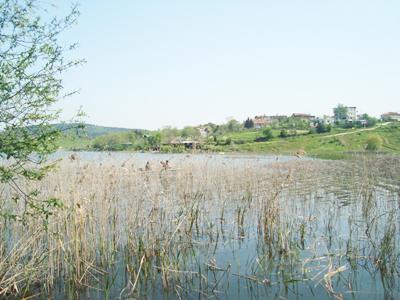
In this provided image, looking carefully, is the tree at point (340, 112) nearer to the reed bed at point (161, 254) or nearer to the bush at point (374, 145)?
the bush at point (374, 145)

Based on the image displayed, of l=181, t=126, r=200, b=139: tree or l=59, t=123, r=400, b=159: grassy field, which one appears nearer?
l=181, t=126, r=200, b=139: tree

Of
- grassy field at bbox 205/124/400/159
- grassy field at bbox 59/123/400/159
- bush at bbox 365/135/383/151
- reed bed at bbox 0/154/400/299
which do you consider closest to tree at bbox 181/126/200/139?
reed bed at bbox 0/154/400/299

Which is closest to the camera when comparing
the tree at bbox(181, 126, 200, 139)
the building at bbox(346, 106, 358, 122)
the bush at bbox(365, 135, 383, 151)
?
the tree at bbox(181, 126, 200, 139)

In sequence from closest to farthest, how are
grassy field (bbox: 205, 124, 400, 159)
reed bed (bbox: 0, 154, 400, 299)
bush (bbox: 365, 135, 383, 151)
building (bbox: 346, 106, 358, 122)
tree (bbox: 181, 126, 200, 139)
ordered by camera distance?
reed bed (bbox: 0, 154, 400, 299) → tree (bbox: 181, 126, 200, 139) → bush (bbox: 365, 135, 383, 151) → grassy field (bbox: 205, 124, 400, 159) → building (bbox: 346, 106, 358, 122)

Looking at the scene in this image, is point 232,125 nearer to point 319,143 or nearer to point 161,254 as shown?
point 319,143

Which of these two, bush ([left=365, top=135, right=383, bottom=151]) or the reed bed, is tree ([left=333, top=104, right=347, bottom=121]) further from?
the reed bed

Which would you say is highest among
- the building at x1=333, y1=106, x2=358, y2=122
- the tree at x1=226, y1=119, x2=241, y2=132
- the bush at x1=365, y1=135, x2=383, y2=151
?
the building at x1=333, y1=106, x2=358, y2=122

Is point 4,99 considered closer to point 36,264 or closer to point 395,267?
point 36,264

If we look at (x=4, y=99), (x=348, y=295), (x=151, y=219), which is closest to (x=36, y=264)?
(x=151, y=219)

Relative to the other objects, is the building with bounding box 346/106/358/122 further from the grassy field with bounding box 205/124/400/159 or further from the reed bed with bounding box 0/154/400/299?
the reed bed with bounding box 0/154/400/299

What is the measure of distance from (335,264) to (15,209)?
28.5ft

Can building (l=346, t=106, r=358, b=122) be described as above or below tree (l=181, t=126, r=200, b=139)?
above

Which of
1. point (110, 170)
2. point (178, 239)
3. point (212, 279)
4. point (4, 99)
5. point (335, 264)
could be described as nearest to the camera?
point (4, 99)

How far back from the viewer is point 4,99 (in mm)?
7043
